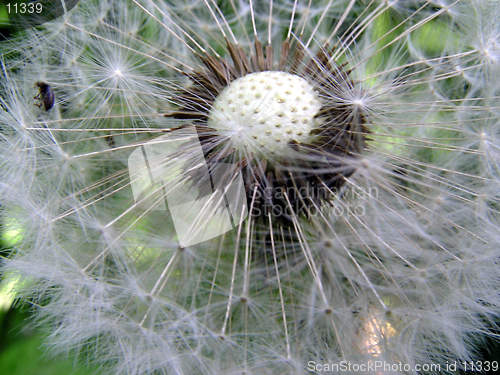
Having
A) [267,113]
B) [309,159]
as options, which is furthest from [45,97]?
[309,159]

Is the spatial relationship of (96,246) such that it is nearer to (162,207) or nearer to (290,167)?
(162,207)

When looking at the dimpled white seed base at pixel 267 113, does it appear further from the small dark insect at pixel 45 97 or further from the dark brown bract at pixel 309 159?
the small dark insect at pixel 45 97

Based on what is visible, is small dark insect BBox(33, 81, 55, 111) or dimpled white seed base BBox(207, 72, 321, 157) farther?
small dark insect BBox(33, 81, 55, 111)

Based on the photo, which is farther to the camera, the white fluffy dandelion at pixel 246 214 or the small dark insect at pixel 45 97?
the small dark insect at pixel 45 97

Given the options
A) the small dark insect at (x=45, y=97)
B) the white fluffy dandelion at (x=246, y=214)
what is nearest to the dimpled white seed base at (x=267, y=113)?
the white fluffy dandelion at (x=246, y=214)

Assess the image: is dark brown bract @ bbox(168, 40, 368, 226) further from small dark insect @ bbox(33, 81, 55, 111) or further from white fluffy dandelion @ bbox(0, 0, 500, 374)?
small dark insect @ bbox(33, 81, 55, 111)

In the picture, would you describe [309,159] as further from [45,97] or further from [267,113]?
[45,97]

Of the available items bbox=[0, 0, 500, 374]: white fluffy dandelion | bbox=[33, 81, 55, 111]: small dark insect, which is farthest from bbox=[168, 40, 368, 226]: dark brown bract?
bbox=[33, 81, 55, 111]: small dark insect
